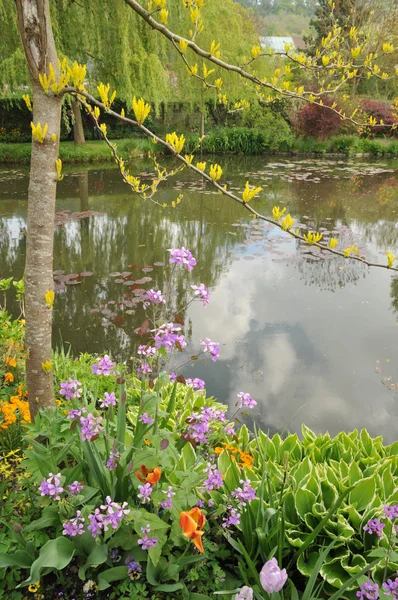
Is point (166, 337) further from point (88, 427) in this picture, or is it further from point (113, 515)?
point (113, 515)

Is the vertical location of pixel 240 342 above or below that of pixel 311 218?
below

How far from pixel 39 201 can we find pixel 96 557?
1.34m

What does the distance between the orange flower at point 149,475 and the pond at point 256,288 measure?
1.90 m

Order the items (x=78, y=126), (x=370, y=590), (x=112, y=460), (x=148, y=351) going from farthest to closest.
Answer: (x=78, y=126) → (x=148, y=351) → (x=112, y=460) → (x=370, y=590)

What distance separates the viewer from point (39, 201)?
1.77 meters

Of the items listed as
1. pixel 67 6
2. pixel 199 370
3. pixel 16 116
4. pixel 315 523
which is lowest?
pixel 199 370

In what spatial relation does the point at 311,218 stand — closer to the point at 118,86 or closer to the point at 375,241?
the point at 375,241

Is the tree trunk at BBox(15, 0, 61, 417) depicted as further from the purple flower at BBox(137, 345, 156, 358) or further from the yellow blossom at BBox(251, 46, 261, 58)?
the yellow blossom at BBox(251, 46, 261, 58)

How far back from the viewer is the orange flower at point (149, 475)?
1.38 meters

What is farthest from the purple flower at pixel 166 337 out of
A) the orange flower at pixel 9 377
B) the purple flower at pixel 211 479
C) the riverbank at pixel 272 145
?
the riverbank at pixel 272 145

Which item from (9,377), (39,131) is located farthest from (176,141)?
(9,377)

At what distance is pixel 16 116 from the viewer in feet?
50.9

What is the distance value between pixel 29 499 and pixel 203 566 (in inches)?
30.0

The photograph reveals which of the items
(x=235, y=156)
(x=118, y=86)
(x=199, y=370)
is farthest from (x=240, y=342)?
(x=235, y=156)
